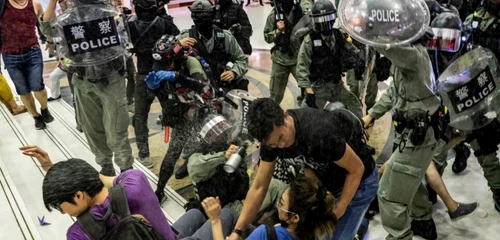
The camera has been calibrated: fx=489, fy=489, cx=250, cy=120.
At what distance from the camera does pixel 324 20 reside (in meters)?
3.74

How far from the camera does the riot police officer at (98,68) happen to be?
3.22 meters

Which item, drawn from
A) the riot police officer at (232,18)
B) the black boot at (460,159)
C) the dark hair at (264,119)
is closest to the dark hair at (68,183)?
the dark hair at (264,119)

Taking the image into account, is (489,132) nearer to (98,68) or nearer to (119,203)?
(119,203)

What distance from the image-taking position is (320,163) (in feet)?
7.20

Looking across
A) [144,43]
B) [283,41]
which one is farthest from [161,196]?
[283,41]

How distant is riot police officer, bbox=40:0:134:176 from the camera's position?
3223 millimetres

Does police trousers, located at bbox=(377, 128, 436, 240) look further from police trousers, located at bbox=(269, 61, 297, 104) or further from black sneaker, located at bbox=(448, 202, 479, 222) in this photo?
police trousers, located at bbox=(269, 61, 297, 104)

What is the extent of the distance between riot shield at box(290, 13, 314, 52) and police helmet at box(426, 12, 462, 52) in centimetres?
121

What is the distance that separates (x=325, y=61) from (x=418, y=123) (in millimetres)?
1505

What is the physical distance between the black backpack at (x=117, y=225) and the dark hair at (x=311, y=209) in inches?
22.3

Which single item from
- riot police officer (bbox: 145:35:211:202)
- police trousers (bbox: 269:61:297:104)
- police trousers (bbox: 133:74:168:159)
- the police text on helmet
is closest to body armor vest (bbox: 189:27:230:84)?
riot police officer (bbox: 145:35:211:202)

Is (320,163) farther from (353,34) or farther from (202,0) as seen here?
(202,0)

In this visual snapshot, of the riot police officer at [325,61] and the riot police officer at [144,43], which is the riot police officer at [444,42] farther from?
the riot police officer at [144,43]

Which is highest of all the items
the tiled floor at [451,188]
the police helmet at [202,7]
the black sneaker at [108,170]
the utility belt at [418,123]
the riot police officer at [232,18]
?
the police helmet at [202,7]
